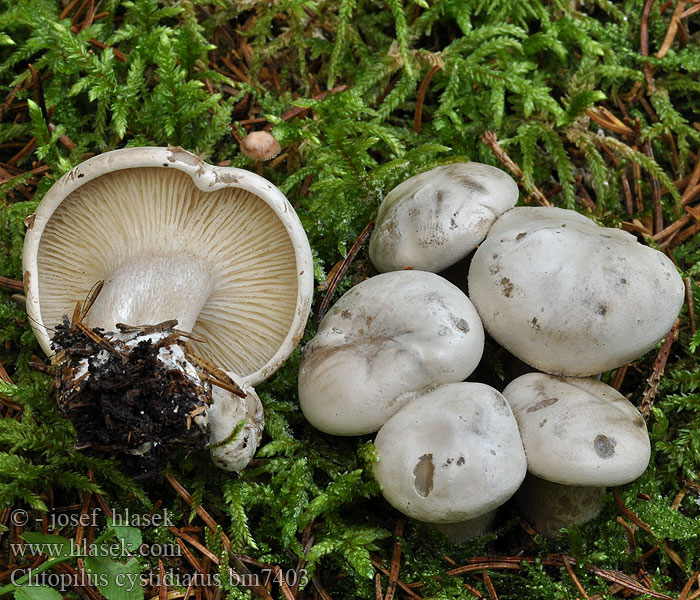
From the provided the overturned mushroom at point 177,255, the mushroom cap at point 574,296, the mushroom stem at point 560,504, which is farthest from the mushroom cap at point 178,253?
the mushroom stem at point 560,504

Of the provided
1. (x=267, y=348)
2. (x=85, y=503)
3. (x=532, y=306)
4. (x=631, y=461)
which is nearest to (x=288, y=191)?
(x=267, y=348)

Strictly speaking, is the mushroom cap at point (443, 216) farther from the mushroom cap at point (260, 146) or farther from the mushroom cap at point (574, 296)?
the mushroom cap at point (260, 146)

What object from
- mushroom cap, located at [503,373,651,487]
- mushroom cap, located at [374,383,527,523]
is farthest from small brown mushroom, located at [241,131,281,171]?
mushroom cap, located at [503,373,651,487]

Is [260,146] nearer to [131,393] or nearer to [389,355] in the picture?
[389,355]

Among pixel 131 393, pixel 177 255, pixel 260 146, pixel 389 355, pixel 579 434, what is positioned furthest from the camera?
pixel 260 146

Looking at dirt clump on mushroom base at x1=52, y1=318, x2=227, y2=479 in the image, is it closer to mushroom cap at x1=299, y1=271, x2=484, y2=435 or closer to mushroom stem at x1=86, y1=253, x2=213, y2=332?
mushroom stem at x1=86, y1=253, x2=213, y2=332

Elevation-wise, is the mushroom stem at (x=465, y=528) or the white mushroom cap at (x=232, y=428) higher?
the white mushroom cap at (x=232, y=428)

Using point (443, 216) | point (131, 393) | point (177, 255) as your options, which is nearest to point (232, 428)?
point (131, 393)
